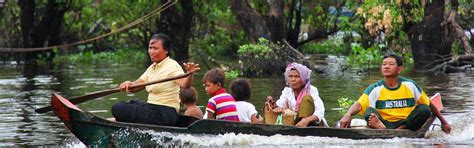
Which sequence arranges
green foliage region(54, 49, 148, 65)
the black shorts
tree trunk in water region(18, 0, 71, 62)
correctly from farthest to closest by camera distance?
green foliage region(54, 49, 148, 65), tree trunk in water region(18, 0, 71, 62), the black shorts

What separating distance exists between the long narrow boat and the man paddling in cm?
32

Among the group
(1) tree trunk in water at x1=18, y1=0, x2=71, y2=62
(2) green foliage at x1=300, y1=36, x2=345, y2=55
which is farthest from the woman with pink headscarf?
(2) green foliage at x1=300, y1=36, x2=345, y2=55

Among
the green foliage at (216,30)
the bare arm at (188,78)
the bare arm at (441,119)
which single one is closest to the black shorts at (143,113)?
the bare arm at (188,78)

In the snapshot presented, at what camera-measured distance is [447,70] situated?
22562 millimetres

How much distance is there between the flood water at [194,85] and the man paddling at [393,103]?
8.7 inches

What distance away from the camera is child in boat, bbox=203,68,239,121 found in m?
11.1

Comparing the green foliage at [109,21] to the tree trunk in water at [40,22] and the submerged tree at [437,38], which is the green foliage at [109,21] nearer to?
the tree trunk in water at [40,22]

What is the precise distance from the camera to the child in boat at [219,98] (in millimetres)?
11086

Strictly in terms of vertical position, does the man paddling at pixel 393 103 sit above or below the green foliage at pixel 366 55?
below

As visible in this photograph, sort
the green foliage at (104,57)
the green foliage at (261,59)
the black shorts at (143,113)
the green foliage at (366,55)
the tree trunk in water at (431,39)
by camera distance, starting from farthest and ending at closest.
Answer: the green foliage at (104,57) → the tree trunk in water at (431,39) → the green foliage at (366,55) → the green foliage at (261,59) → the black shorts at (143,113)

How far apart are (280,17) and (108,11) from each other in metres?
13.0

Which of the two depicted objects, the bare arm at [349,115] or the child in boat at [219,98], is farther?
the bare arm at [349,115]

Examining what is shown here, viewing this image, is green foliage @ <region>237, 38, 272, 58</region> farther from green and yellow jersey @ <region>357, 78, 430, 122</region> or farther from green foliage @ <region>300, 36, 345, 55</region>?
green foliage @ <region>300, 36, 345, 55</region>

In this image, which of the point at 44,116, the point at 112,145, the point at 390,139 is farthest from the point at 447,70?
the point at 112,145
